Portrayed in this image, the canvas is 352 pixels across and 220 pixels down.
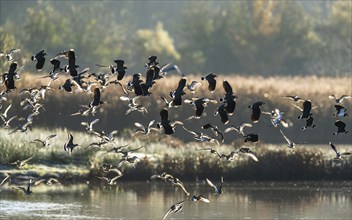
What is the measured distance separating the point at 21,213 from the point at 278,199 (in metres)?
8.14

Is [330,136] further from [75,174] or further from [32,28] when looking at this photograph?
[32,28]

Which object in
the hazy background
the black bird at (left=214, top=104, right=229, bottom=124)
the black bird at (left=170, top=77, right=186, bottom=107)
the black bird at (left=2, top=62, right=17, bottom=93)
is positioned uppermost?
the hazy background

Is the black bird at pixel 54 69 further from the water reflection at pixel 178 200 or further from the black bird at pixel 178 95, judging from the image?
the water reflection at pixel 178 200

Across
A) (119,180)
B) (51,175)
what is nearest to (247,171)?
(119,180)

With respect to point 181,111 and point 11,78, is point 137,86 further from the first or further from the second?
point 181,111

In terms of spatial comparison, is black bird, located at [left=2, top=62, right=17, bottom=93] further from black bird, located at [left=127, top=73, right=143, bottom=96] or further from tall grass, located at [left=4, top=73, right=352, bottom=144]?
tall grass, located at [left=4, top=73, right=352, bottom=144]

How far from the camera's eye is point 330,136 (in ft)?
171

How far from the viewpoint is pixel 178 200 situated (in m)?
31.3

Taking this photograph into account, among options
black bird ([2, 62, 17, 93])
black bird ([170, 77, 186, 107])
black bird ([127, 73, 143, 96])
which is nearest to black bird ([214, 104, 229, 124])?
black bird ([170, 77, 186, 107])

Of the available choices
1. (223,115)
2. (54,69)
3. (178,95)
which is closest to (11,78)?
(54,69)

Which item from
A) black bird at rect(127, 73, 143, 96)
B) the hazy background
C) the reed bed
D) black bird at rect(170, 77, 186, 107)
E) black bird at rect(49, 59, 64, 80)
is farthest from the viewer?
the hazy background

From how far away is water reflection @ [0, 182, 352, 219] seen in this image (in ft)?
92.1

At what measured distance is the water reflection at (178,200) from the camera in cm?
2808

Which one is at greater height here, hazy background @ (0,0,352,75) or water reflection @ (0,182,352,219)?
hazy background @ (0,0,352,75)
